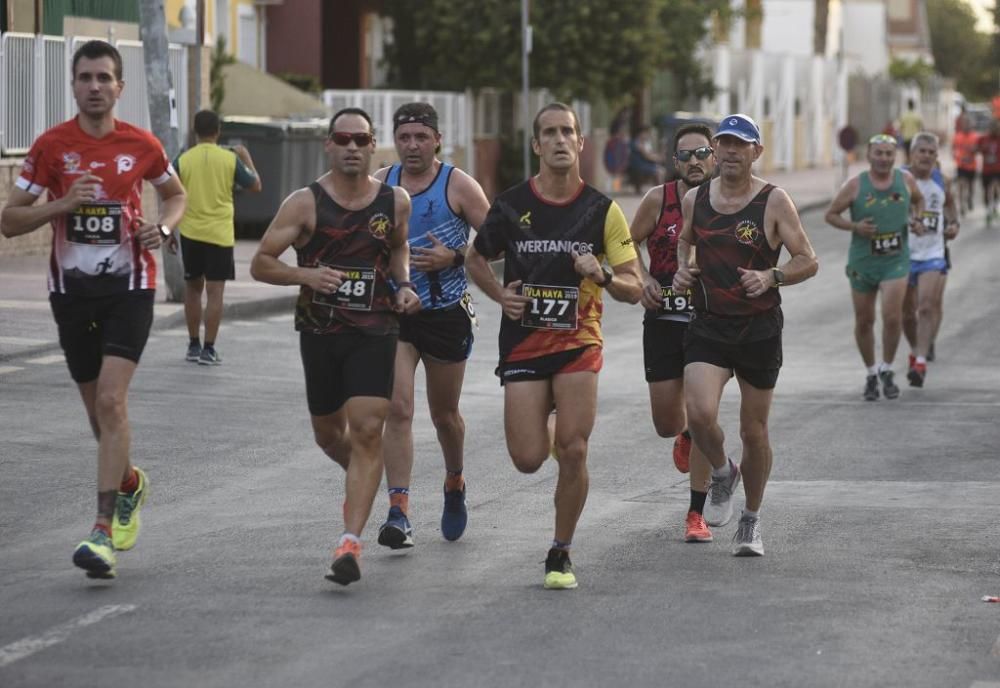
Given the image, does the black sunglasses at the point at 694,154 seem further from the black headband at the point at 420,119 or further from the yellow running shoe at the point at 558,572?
the yellow running shoe at the point at 558,572

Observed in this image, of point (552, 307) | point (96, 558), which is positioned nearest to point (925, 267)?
point (552, 307)

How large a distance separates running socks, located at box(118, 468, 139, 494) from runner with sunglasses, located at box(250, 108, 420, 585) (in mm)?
858

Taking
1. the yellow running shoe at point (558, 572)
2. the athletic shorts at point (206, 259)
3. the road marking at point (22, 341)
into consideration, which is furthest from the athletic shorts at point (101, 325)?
the road marking at point (22, 341)

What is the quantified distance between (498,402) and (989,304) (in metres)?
10.0

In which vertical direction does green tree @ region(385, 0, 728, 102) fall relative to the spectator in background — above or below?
above

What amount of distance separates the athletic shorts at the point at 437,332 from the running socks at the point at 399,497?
59 centimetres

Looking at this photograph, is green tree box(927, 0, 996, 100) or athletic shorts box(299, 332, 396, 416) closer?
athletic shorts box(299, 332, 396, 416)

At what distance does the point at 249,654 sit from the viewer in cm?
675

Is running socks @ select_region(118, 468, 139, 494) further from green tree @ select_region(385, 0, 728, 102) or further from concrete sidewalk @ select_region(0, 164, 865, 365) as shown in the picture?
green tree @ select_region(385, 0, 728, 102)

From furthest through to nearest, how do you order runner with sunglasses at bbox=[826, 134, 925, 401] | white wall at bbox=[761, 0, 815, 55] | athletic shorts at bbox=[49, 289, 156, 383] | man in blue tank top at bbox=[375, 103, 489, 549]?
white wall at bbox=[761, 0, 815, 55] → runner with sunglasses at bbox=[826, 134, 925, 401] → man in blue tank top at bbox=[375, 103, 489, 549] → athletic shorts at bbox=[49, 289, 156, 383]

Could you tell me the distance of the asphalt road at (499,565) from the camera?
264 inches

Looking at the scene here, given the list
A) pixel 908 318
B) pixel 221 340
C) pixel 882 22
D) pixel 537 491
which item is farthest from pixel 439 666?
pixel 882 22

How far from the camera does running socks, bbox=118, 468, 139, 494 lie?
8414mm

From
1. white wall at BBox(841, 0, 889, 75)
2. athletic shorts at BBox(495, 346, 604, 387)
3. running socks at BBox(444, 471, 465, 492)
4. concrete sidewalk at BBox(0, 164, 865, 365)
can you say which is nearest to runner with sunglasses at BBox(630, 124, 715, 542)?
running socks at BBox(444, 471, 465, 492)
